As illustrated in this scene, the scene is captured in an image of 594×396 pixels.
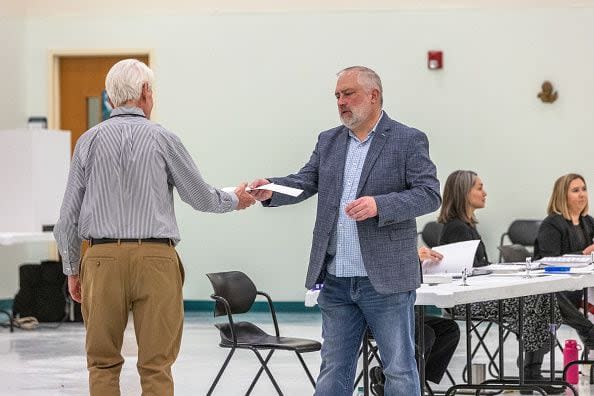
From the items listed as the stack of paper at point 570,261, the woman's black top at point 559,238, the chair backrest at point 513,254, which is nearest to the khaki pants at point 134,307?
the stack of paper at point 570,261

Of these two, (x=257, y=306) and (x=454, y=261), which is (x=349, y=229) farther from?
(x=257, y=306)

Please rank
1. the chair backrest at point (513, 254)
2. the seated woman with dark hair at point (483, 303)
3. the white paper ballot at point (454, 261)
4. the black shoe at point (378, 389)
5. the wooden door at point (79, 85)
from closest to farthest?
1. the black shoe at point (378, 389)
2. the white paper ballot at point (454, 261)
3. the seated woman with dark hair at point (483, 303)
4. the chair backrest at point (513, 254)
5. the wooden door at point (79, 85)

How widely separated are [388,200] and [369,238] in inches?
7.3

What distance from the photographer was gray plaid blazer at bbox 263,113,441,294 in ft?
13.5

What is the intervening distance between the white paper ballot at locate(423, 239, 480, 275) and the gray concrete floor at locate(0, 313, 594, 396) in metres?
1.08

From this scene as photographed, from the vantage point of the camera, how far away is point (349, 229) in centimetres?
423

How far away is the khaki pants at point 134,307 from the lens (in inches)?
156

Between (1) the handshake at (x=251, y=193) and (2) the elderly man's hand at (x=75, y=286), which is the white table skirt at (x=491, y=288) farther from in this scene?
(2) the elderly man's hand at (x=75, y=286)

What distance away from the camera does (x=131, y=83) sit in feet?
13.3

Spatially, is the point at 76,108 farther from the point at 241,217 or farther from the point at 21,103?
the point at 241,217

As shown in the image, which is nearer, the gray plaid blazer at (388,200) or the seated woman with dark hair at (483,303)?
the gray plaid blazer at (388,200)

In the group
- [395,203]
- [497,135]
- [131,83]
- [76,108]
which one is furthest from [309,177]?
[76,108]

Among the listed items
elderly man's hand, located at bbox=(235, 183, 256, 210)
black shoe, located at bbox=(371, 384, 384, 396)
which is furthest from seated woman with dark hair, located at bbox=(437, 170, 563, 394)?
elderly man's hand, located at bbox=(235, 183, 256, 210)

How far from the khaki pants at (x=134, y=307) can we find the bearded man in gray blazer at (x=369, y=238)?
593 mm
